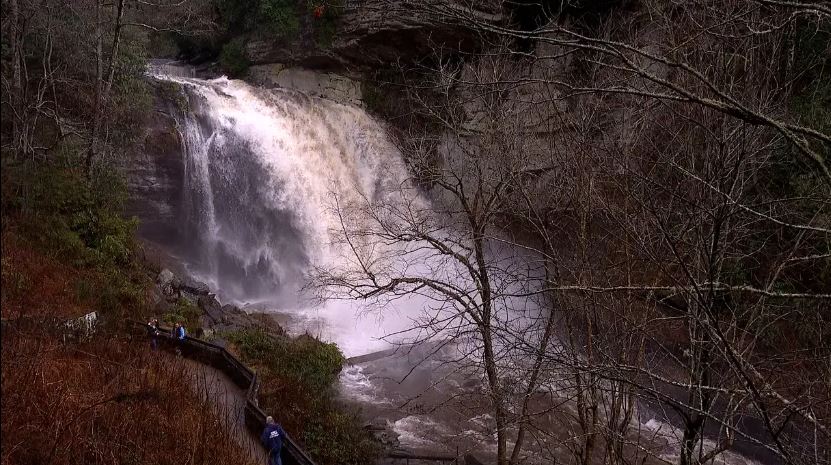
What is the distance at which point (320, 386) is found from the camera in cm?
1093

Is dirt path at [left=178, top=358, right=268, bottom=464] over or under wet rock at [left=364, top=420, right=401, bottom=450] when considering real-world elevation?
over

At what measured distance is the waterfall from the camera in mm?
16859

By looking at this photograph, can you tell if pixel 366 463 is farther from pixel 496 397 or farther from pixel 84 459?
pixel 84 459

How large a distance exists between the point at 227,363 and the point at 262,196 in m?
9.14

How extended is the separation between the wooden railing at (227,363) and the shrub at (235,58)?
16.7 m

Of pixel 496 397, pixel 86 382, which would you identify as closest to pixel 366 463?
pixel 496 397

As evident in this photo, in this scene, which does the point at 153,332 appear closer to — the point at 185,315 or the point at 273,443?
the point at 185,315

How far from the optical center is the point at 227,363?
9.81 m

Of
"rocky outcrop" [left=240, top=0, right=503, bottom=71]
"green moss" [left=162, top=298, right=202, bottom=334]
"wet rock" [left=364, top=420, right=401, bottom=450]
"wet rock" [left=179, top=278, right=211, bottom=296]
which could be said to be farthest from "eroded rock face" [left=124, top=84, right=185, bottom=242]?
"wet rock" [left=364, top=420, right=401, bottom=450]

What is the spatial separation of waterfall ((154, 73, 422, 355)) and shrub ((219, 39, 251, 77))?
4.76 m

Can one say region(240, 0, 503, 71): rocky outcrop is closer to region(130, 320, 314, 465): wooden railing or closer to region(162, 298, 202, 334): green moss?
region(162, 298, 202, 334): green moss

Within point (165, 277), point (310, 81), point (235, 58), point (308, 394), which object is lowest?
point (165, 277)

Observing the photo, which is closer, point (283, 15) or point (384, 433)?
point (384, 433)

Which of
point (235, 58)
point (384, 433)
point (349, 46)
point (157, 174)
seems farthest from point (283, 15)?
point (384, 433)
